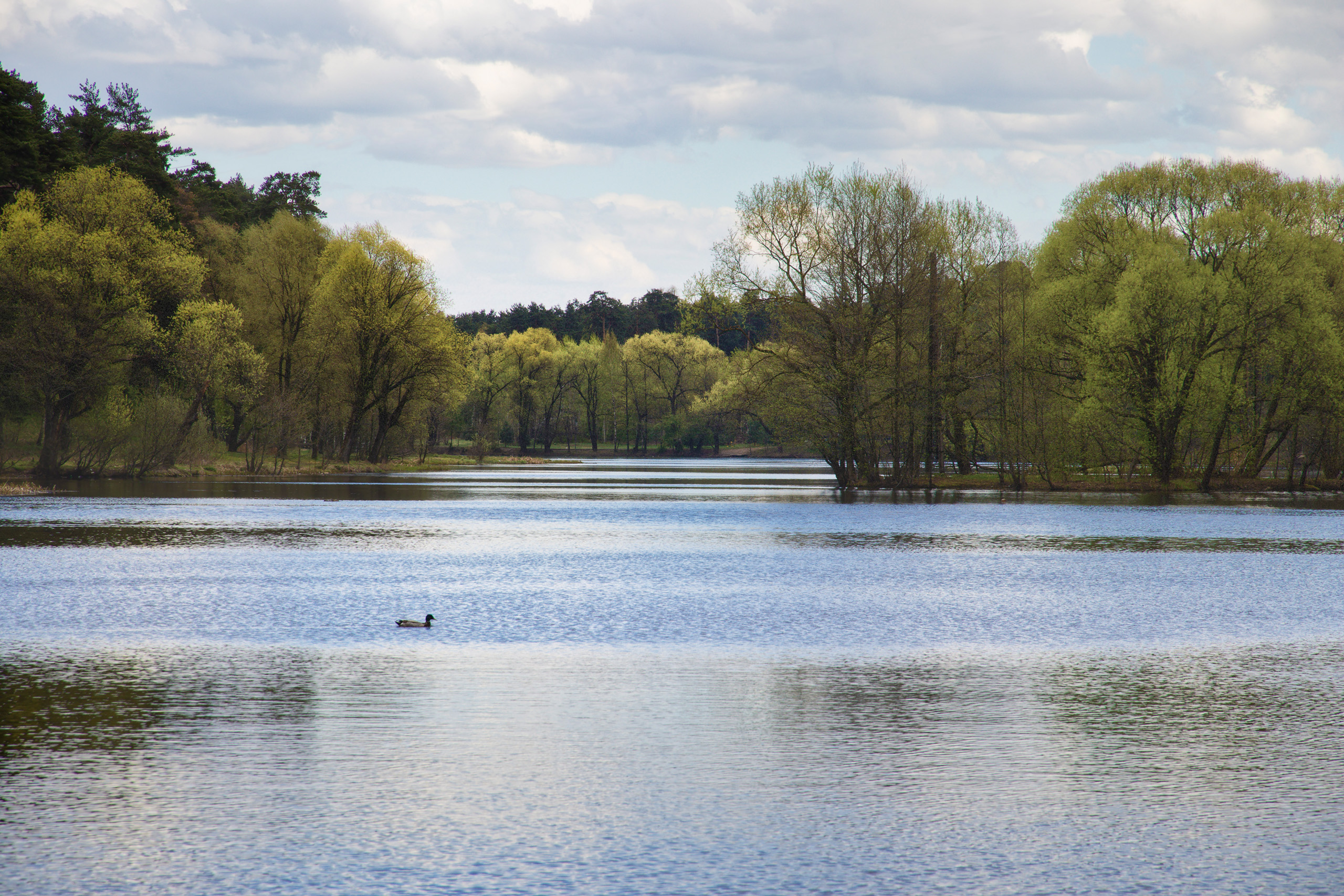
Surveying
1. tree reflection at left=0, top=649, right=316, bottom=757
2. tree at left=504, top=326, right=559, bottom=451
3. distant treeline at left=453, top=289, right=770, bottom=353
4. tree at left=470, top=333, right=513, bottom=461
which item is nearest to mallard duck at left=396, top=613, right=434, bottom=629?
tree reflection at left=0, top=649, right=316, bottom=757

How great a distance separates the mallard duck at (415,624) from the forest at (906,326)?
40874 mm

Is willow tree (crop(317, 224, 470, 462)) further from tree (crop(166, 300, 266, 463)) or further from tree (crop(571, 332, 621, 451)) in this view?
tree (crop(571, 332, 621, 451))

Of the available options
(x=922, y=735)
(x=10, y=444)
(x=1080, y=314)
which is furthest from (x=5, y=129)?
(x=922, y=735)

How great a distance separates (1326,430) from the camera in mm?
60312

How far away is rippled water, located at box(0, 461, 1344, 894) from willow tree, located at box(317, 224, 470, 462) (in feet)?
168

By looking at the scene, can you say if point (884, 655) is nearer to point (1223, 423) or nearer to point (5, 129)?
point (1223, 423)

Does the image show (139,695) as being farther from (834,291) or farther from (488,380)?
(488,380)

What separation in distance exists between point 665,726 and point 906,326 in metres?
48.1

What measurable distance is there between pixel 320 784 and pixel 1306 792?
7.54 metres

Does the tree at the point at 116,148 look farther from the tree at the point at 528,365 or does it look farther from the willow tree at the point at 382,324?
the tree at the point at 528,365

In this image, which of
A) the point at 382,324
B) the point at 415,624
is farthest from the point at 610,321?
the point at 415,624

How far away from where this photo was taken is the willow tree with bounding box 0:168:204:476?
5147 cm

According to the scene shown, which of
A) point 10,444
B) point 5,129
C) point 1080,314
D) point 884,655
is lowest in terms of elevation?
point 884,655

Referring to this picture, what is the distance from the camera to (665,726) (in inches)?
417
